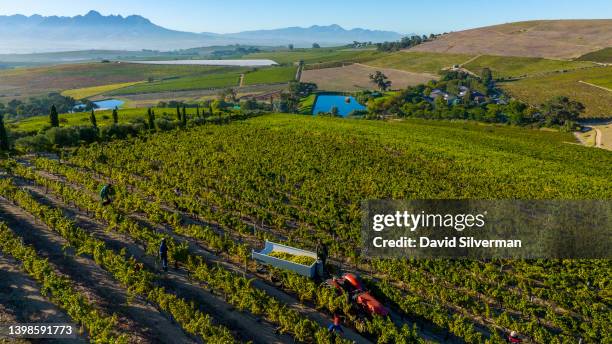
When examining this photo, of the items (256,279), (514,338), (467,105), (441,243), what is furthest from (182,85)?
(514,338)

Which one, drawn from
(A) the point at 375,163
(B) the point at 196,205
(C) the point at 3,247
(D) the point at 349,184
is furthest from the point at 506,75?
(C) the point at 3,247

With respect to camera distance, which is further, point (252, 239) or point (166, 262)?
point (252, 239)

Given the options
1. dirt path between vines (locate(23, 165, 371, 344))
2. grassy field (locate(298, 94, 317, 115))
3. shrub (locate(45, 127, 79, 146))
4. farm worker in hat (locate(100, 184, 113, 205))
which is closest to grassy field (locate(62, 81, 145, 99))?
grassy field (locate(298, 94, 317, 115))

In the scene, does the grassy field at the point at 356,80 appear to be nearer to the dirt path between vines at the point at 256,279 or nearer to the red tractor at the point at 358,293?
the dirt path between vines at the point at 256,279

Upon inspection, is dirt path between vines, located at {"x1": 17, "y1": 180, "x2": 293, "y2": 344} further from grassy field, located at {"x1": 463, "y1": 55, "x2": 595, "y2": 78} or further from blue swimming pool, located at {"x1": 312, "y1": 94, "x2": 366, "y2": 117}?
grassy field, located at {"x1": 463, "y1": 55, "x2": 595, "y2": 78}

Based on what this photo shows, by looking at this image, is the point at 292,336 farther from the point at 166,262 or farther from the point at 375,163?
the point at 375,163
